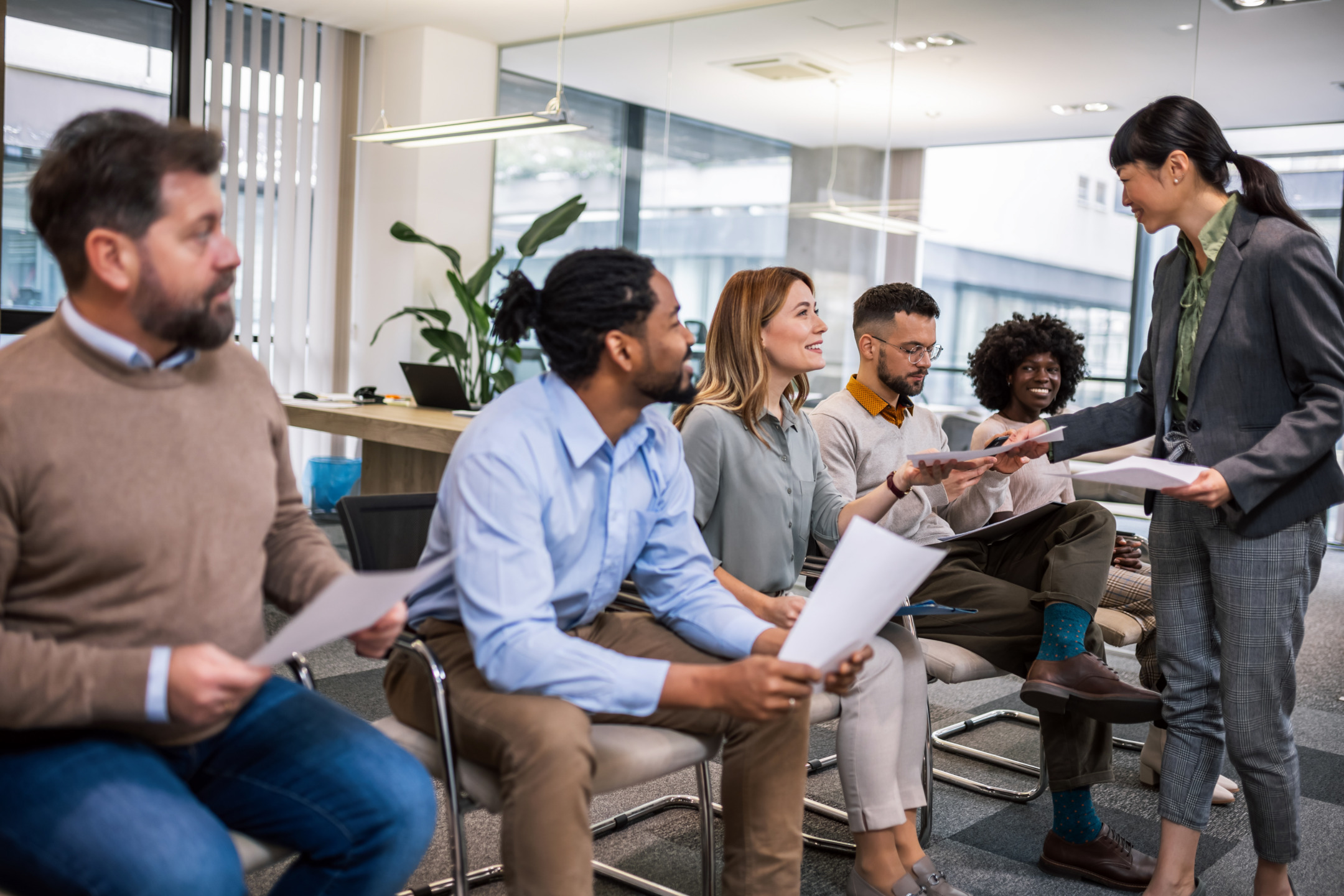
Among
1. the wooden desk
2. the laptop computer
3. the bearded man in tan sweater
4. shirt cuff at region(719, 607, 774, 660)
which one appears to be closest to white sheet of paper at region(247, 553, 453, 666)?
the bearded man in tan sweater

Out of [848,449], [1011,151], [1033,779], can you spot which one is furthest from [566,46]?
[1033,779]

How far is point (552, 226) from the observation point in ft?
19.8

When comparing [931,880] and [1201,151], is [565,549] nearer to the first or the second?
[931,880]

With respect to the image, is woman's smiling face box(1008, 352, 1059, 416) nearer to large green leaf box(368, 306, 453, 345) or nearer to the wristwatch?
the wristwatch

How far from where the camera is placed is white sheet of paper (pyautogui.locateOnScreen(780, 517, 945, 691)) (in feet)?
4.26

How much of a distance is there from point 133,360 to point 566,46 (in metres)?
5.67

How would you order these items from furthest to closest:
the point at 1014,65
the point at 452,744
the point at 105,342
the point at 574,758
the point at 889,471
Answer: the point at 1014,65, the point at 889,471, the point at 452,744, the point at 574,758, the point at 105,342

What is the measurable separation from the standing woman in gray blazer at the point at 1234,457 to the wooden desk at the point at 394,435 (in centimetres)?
240

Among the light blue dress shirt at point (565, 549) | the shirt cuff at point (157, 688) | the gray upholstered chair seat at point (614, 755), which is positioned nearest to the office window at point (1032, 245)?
A: the light blue dress shirt at point (565, 549)

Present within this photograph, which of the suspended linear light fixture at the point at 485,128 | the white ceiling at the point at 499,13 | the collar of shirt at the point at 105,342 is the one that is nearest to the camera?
the collar of shirt at the point at 105,342

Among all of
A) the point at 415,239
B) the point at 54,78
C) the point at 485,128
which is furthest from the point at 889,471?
the point at 54,78

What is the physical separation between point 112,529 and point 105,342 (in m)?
0.22

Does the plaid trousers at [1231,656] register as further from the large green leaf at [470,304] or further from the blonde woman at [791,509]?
the large green leaf at [470,304]

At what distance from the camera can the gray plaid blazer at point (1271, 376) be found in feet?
6.17
